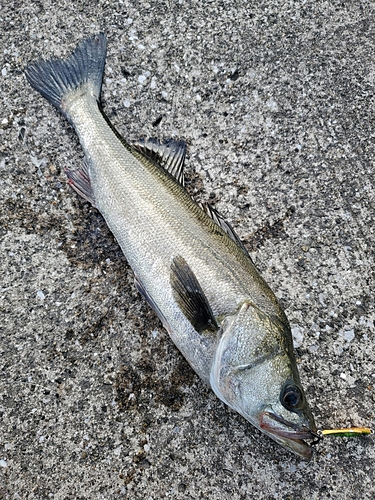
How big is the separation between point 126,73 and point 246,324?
6.19ft

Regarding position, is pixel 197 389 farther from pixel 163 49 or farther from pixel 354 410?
pixel 163 49

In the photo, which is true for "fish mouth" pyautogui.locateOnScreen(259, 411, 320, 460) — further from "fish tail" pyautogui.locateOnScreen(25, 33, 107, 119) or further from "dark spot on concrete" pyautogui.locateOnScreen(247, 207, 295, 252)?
"fish tail" pyautogui.locateOnScreen(25, 33, 107, 119)

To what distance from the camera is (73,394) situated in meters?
2.67

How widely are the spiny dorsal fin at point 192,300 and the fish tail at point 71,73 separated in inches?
50.1

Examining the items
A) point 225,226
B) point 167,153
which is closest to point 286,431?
point 225,226

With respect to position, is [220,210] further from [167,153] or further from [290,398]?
[290,398]

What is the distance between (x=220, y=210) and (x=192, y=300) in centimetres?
84

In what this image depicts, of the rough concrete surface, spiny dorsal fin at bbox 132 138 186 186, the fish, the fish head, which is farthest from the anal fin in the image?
the fish head

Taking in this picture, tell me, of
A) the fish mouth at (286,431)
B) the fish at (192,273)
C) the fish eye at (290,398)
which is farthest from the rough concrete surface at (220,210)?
the fish eye at (290,398)

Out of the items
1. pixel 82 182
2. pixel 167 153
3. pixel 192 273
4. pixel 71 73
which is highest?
pixel 71 73

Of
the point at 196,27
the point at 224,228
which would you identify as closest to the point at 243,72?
the point at 196,27

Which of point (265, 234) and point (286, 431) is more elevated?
point (265, 234)

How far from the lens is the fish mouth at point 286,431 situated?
2.11m

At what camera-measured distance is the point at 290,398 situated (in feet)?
7.02
